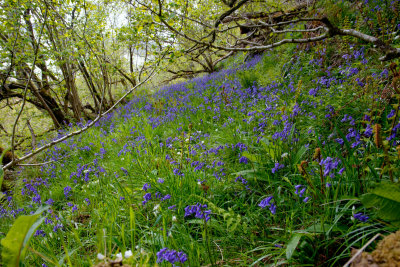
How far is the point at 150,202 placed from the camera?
85.9 inches

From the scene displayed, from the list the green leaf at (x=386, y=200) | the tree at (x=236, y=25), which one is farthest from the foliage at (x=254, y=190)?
the tree at (x=236, y=25)

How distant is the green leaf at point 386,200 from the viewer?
941 millimetres

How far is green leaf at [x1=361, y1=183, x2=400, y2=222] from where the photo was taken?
3.09 feet

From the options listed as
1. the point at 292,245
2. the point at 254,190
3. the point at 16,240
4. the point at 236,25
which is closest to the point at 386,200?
the point at 292,245

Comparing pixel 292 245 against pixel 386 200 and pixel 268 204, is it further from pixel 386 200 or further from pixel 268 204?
pixel 386 200

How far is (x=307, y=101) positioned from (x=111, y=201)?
2803 mm

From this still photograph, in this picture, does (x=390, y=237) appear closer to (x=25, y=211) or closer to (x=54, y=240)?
(x=54, y=240)

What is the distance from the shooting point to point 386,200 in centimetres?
97

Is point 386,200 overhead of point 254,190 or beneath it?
overhead

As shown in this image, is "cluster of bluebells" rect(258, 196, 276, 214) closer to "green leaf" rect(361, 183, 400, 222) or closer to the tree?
"green leaf" rect(361, 183, 400, 222)

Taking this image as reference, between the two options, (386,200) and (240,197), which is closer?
(386,200)

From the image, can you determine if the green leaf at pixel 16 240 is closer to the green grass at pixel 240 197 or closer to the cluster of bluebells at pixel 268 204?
the green grass at pixel 240 197

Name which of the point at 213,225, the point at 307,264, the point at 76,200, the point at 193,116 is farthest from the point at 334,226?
the point at 193,116

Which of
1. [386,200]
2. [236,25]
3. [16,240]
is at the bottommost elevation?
[386,200]
